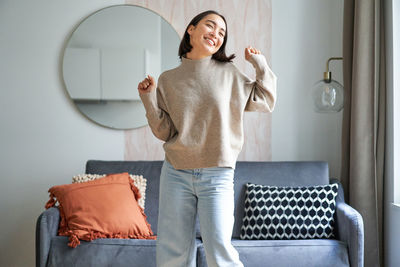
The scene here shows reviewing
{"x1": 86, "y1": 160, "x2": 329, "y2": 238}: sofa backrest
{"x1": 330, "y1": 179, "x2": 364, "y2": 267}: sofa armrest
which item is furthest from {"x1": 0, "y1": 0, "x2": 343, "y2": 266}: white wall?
{"x1": 330, "y1": 179, "x2": 364, "y2": 267}: sofa armrest

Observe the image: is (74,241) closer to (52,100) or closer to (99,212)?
(99,212)

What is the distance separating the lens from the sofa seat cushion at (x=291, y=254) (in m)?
2.25

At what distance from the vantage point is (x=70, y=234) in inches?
90.6

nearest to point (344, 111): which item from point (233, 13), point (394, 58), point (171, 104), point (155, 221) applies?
point (394, 58)

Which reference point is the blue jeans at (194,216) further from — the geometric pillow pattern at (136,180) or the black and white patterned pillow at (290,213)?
the geometric pillow pattern at (136,180)

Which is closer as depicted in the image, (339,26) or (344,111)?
(344,111)

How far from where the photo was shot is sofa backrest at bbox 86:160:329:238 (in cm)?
273

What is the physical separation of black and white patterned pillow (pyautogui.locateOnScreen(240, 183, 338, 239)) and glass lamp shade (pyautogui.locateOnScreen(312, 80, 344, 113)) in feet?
1.49

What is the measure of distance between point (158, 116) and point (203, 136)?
0.20 metres

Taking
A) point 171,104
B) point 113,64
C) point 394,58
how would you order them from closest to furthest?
point 171,104 → point 394,58 → point 113,64

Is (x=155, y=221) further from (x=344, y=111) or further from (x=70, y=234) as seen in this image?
(x=344, y=111)

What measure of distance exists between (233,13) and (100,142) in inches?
50.8

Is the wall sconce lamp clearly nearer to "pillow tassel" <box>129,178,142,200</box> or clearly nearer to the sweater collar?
the sweater collar

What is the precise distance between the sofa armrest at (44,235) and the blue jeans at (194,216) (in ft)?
2.90
